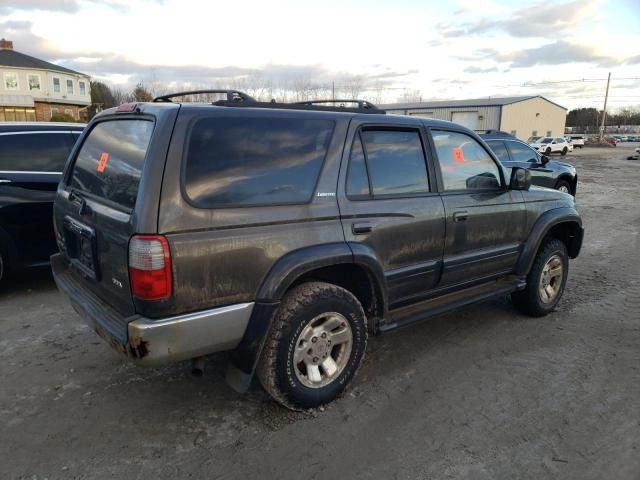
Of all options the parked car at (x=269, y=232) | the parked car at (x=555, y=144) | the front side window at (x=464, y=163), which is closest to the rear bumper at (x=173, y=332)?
the parked car at (x=269, y=232)

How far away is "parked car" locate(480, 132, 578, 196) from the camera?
10.6m

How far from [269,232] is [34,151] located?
3.88 meters

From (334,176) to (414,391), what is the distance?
62.9 inches

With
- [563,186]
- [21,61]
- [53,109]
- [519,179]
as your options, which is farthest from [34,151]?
[21,61]

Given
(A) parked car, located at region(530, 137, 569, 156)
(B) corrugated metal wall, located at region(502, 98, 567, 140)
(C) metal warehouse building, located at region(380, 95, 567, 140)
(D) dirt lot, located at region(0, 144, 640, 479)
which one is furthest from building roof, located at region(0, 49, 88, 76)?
(D) dirt lot, located at region(0, 144, 640, 479)

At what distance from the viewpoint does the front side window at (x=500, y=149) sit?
1067 cm

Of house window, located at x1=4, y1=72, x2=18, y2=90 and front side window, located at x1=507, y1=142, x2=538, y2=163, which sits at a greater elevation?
house window, located at x1=4, y1=72, x2=18, y2=90

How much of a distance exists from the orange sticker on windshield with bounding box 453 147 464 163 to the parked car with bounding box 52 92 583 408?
13 millimetres

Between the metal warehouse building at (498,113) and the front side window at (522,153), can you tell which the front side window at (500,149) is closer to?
the front side window at (522,153)

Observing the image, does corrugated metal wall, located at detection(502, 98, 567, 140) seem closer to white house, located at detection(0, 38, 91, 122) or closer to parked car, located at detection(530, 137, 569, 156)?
parked car, located at detection(530, 137, 569, 156)

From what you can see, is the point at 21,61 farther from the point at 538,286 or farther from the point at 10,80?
the point at 538,286

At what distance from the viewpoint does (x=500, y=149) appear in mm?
10750

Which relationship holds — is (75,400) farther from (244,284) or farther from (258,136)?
(258,136)

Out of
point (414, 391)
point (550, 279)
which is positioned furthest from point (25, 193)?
point (550, 279)
